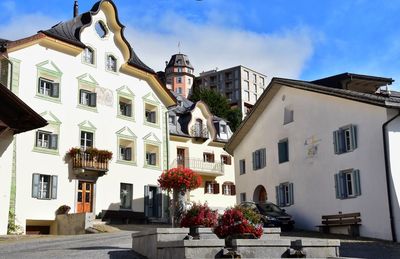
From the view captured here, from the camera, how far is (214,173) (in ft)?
161

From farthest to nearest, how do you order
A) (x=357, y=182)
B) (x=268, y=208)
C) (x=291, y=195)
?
(x=291, y=195) → (x=268, y=208) → (x=357, y=182)

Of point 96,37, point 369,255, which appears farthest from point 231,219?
point 96,37

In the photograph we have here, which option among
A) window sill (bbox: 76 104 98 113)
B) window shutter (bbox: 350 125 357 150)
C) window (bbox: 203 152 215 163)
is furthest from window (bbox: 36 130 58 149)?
window (bbox: 203 152 215 163)

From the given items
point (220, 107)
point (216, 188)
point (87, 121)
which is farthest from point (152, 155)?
point (220, 107)

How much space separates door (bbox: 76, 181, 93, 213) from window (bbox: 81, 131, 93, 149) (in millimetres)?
2434

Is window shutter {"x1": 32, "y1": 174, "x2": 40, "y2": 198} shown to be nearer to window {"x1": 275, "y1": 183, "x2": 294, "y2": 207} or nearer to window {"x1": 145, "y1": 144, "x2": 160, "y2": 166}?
window {"x1": 145, "y1": 144, "x2": 160, "y2": 166}

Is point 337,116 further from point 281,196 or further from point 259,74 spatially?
point 259,74

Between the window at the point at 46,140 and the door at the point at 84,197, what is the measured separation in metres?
3.12

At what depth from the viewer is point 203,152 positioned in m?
49.8

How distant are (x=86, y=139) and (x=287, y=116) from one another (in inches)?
510

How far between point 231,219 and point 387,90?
72.2 ft

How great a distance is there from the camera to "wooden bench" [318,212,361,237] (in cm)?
2553

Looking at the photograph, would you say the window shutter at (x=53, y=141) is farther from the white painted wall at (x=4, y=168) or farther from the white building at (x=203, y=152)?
the white building at (x=203, y=152)

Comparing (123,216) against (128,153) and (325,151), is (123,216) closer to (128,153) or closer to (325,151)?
(128,153)
